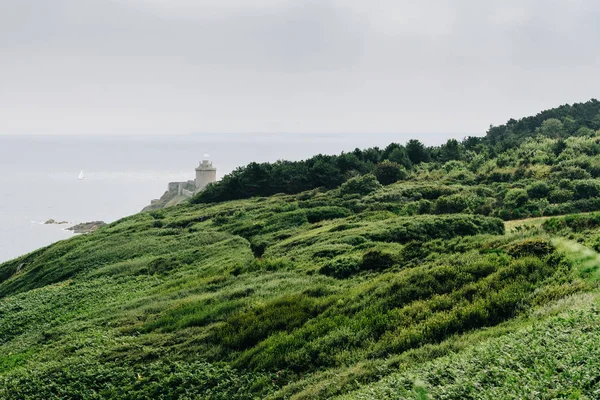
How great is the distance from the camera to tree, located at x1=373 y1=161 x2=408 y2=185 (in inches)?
2370

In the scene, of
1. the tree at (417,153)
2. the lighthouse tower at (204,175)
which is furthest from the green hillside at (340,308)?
the lighthouse tower at (204,175)

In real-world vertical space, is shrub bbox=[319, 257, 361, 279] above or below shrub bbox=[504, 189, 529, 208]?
below

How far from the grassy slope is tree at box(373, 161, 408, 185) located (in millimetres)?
28361

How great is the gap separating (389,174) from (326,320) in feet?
148

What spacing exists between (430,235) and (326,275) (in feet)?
23.4

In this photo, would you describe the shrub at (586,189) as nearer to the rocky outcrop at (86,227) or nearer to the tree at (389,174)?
the tree at (389,174)

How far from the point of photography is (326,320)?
17172 mm

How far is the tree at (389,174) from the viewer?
197 feet

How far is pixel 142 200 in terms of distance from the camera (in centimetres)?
15088

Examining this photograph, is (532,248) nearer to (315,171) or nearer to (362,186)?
(362,186)

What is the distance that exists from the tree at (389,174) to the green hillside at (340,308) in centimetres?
1565

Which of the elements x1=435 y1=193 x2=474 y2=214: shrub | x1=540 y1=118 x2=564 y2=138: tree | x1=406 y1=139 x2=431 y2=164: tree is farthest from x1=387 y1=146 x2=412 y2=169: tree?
x1=435 y1=193 x2=474 y2=214: shrub

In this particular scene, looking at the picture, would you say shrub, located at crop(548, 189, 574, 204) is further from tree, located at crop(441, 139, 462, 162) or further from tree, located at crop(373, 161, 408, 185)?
tree, located at crop(441, 139, 462, 162)

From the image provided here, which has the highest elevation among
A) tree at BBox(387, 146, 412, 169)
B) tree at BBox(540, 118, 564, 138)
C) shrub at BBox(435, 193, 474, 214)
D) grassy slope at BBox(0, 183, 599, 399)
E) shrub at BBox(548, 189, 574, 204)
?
tree at BBox(540, 118, 564, 138)
